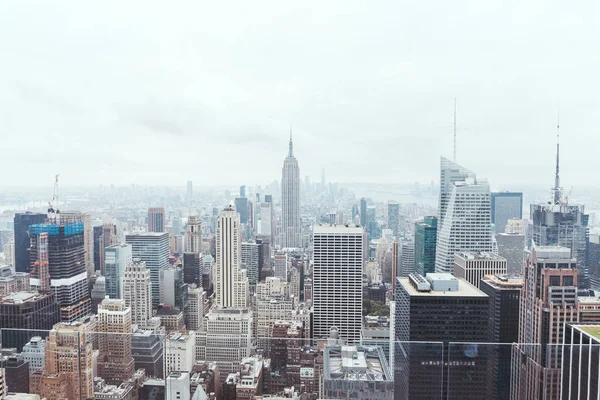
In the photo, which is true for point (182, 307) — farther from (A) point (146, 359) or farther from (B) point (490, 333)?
(B) point (490, 333)

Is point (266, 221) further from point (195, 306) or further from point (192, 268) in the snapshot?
point (195, 306)

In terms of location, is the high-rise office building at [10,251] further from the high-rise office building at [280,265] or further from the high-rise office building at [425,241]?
the high-rise office building at [425,241]

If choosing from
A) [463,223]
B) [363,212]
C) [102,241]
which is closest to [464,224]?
[463,223]

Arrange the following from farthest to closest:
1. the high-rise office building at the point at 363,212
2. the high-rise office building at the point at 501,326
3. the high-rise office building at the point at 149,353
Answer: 1. the high-rise office building at the point at 363,212
2. the high-rise office building at the point at 149,353
3. the high-rise office building at the point at 501,326

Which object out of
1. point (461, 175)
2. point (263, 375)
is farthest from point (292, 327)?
point (461, 175)

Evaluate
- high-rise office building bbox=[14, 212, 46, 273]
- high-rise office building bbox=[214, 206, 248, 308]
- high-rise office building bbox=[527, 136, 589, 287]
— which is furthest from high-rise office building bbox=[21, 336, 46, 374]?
high-rise office building bbox=[214, 206, 248, 308]

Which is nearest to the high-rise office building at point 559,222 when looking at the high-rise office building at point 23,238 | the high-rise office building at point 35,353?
the high-rise office building at point 35,353
